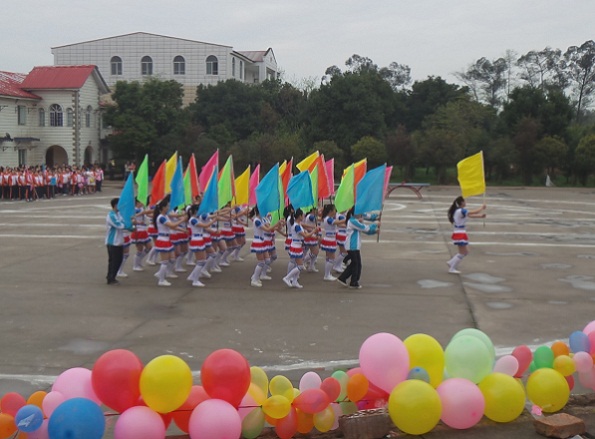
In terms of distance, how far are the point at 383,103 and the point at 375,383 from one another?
50.4 metres

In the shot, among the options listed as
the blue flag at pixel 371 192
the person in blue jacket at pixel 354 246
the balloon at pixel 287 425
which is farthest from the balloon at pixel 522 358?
the blue flag at pixel 371 192

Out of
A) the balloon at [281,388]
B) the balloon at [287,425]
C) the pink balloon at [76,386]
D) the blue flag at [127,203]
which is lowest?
the balloon at [287,425]

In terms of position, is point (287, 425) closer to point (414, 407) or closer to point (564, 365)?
point (414, 407)

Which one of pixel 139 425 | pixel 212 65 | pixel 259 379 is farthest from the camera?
pixel 212 65

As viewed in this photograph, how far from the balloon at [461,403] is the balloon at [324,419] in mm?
910

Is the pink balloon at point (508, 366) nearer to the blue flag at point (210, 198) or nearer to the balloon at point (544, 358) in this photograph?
the balloon at point (544, 358)

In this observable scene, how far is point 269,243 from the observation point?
12812 mm

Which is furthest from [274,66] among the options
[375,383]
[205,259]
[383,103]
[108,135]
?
[375,383]

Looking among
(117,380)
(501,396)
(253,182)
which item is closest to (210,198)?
(253,182)

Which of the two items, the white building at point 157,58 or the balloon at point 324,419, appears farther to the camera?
the white building at point 157,58

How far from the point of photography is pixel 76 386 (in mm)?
5352

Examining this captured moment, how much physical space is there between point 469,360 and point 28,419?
347 centimetres

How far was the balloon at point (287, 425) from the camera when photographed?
5.50 metres

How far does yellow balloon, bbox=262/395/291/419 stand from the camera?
541 cm
